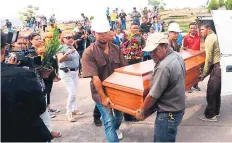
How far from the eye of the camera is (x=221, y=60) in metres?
4.27

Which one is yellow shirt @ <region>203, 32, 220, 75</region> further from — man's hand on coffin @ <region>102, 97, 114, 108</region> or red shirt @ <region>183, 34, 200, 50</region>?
man's hand on coffin @ <region>102, 97, 114, 108</region>

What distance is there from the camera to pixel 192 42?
19.8ft

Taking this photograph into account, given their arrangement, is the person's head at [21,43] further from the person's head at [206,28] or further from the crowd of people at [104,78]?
the person's head at [206,28]

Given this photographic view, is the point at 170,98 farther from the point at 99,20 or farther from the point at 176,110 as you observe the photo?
the point at 99,20

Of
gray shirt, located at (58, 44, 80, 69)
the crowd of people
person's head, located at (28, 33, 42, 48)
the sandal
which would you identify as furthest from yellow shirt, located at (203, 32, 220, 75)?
person's head, located at (28, 33, 42, 48)

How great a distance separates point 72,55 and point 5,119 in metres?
2.89

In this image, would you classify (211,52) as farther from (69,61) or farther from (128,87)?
(69,61)

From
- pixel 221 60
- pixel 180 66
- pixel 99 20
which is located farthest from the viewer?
pixel 221 60

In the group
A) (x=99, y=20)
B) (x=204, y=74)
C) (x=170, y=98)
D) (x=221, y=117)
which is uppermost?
(x=99, y=20)

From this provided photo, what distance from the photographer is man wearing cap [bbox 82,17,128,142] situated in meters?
3.41

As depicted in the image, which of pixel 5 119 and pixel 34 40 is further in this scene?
pixel 34 40

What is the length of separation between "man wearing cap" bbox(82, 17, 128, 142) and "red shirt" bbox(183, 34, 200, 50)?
2691mm

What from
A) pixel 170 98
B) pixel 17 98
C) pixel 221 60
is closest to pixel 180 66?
pixel 170 98

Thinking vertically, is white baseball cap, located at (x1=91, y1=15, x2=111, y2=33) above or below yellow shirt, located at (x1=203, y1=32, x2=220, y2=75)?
above
